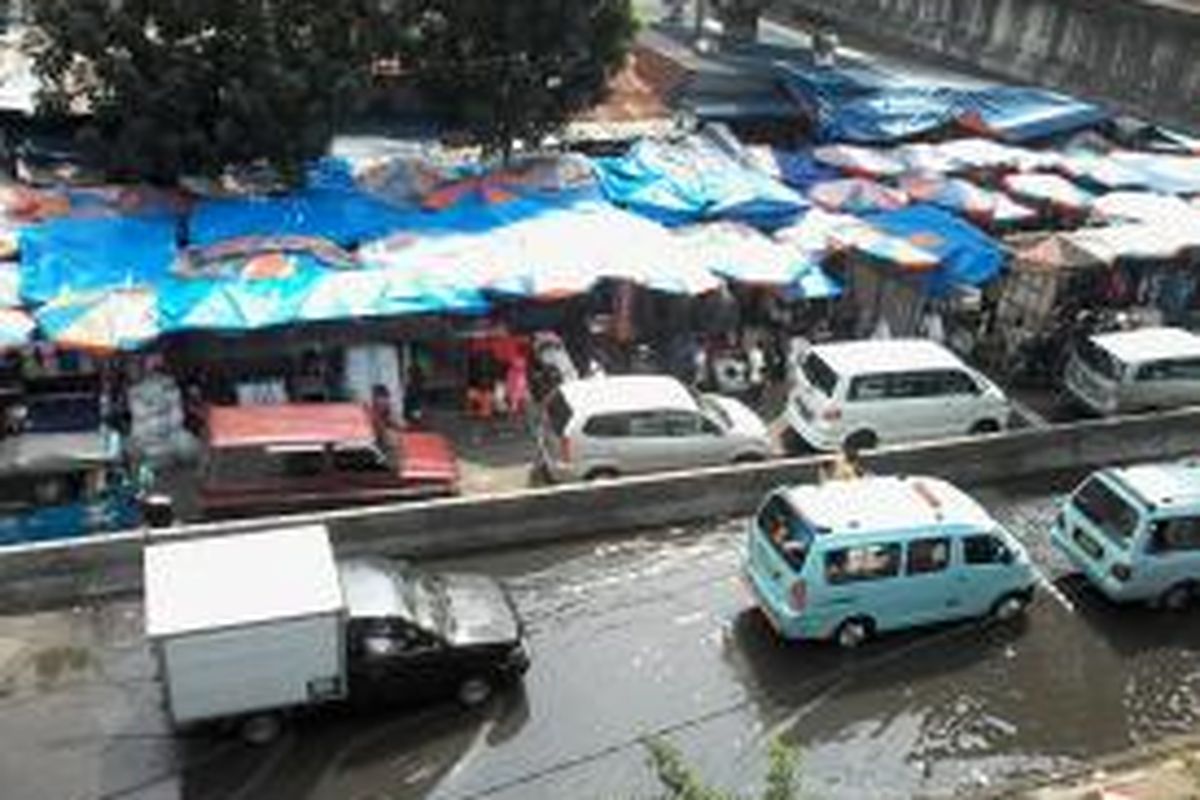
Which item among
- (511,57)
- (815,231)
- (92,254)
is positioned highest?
(511,57)

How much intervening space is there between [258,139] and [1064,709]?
18122mm

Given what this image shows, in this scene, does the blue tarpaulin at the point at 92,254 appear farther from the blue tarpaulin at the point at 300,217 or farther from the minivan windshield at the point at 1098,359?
the minivan windshield at the point at 1098,359

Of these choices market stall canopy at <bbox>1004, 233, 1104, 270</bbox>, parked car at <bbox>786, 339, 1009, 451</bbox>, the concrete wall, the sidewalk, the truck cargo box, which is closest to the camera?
the truck cargo box

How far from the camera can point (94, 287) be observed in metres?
24.6

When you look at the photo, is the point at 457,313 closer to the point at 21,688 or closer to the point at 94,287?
the point at 94,287

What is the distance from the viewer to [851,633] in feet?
67.2

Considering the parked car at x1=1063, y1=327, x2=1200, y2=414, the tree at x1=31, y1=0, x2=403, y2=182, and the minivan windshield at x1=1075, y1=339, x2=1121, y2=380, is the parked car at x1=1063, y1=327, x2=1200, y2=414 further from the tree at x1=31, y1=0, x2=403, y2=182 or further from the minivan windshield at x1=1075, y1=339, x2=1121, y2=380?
the tree at x1=31, y1=0, x2=403, y2=182

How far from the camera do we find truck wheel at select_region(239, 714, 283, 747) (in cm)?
1769

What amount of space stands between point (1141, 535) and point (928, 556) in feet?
11.4

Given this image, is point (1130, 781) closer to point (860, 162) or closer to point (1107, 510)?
point (1107, 510)

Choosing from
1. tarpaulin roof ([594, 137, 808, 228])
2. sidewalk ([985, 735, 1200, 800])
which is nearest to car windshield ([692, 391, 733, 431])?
tarpaulin roof ([594, 137, 808, 228])

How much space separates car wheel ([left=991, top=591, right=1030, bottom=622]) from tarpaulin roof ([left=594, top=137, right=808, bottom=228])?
38.9ft

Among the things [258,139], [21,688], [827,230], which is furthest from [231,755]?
[827,230]

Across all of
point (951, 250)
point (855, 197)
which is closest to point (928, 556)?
point (951, 250)
